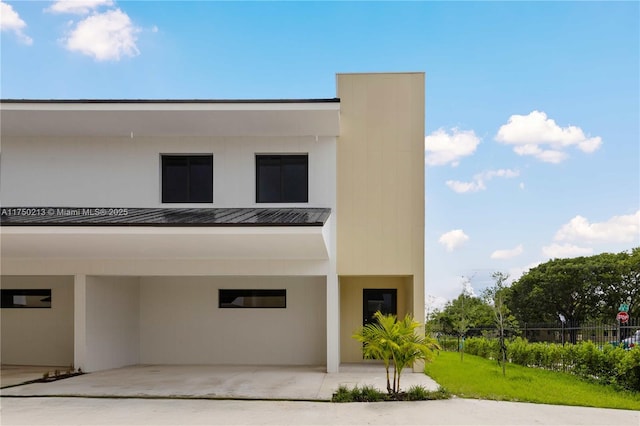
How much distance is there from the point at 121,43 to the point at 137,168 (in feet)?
10.7

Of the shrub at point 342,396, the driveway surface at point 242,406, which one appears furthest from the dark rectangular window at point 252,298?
the shrub at point 342,396

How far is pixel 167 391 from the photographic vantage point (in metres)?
11.4

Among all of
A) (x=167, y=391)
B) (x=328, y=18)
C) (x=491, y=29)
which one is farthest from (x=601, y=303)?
(x=167, y=391)

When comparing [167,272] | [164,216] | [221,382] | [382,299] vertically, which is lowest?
[221,382]

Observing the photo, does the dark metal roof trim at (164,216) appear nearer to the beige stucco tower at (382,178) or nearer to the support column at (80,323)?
the beige stucco tower at (382,178)

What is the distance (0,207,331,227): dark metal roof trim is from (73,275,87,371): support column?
1812 mm

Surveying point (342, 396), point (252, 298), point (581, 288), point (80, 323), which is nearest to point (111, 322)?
point (80, 323)

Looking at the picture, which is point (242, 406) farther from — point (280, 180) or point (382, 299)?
point (382, 299)

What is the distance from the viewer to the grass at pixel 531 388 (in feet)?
34.1

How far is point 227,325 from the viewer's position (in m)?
16.4

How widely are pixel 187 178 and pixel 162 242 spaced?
3306 mm

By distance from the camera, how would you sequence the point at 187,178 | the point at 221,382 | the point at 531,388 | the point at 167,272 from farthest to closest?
the point at 187,178 → the point at 167,272 → the point at 221,382 → the point at 531,388

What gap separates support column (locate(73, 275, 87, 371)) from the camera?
14305mm

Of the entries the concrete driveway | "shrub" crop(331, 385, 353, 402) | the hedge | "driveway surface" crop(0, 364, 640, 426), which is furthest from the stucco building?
the hedge
